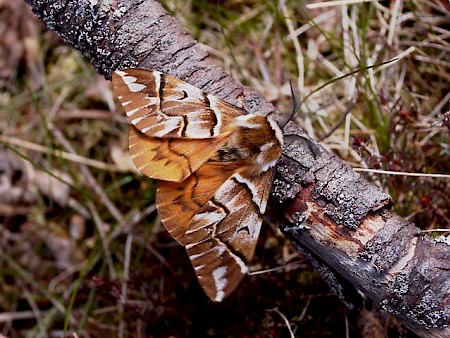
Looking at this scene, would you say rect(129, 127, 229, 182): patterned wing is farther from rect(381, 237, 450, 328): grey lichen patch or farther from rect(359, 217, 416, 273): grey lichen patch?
rect(381, 237, 450, 328): grey lichen patch

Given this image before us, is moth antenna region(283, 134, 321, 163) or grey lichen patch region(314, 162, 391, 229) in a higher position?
moth antenna region(283, 134, 321, 163)

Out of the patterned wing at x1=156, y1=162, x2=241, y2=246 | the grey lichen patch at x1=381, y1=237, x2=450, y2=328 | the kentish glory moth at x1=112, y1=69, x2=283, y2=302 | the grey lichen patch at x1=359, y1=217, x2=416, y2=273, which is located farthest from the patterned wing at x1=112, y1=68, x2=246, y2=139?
the grey lichen patch at x1=381, y1=237, x2=450, y2=328

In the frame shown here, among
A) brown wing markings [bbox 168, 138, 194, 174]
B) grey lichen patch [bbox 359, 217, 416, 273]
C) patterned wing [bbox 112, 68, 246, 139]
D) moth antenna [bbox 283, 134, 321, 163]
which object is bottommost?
grey lichen patch [bbox 359, 217, 416, 273]

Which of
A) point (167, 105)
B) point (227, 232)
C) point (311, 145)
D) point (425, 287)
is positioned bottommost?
point (425, 287)

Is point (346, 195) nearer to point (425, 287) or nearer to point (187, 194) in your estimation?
point (425, 287)

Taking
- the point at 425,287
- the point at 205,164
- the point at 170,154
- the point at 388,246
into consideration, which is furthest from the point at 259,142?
the point at 425,287

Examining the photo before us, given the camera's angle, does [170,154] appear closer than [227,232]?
No

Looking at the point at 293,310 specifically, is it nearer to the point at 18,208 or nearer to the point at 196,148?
the point at 196,148

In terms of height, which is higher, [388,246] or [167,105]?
[167,105]
